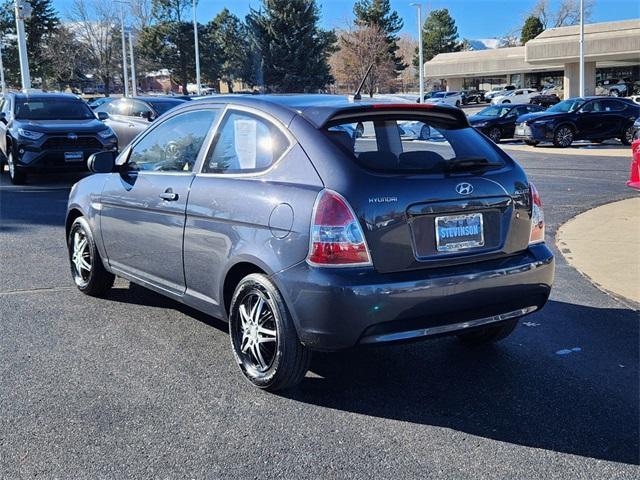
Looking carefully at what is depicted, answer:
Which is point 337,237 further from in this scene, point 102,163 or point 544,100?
point 544,100

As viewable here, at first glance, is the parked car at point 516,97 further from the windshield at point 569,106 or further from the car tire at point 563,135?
the car tire at point 563,135

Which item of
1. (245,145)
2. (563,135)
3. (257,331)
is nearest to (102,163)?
(245,145)

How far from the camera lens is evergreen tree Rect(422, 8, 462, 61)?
A: 9006 centimetres

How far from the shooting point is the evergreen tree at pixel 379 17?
245 feet

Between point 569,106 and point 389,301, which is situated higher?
point 569,106

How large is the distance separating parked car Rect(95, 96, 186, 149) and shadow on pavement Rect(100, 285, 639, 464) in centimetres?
1269

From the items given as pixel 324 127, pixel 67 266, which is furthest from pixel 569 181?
pixel 324 127

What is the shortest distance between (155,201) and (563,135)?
786 inches

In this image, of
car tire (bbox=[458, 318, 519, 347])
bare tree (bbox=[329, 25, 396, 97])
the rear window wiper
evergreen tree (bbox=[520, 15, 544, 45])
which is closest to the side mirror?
the rear window wiper

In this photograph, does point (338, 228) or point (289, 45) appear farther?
point (289, 45)

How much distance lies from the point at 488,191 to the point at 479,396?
119cm

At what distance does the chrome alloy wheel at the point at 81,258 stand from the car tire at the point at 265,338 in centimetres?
228

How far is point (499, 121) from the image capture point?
1009 inches

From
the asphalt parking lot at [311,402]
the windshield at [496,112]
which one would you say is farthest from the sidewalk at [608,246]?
the windshield at [496,112]
